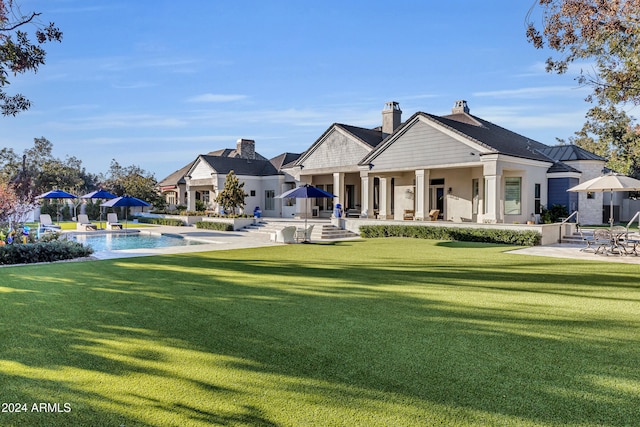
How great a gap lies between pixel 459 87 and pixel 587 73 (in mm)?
18341

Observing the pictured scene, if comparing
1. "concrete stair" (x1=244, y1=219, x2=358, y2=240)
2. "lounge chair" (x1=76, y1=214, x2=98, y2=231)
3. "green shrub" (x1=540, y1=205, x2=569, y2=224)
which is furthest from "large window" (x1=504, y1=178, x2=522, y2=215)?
"lounge chair" (x1=76, y1=214, x2=98, y2=231)

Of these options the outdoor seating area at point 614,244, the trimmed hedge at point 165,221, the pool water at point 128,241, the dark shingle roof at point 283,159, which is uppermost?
the dark shingle roof at point 283,159

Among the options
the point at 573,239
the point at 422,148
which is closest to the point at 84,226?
the point at 422,148

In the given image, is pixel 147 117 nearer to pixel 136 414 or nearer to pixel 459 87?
pixel 459 87

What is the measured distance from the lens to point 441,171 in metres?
25.9

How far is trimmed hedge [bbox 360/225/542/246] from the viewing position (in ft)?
58.7

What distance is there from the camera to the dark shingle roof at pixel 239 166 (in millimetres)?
36125

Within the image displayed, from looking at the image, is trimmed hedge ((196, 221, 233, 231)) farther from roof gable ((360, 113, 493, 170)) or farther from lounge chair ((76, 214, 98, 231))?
roof gable ((360, 113, 493, 170))

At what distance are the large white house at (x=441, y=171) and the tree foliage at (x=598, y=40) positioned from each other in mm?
7542

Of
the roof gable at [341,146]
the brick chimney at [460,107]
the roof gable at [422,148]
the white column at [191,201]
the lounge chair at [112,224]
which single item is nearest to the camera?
the roof gable at [422,148]

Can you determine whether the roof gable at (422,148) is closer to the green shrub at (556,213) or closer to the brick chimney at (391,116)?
the brick chimney at (391,116)

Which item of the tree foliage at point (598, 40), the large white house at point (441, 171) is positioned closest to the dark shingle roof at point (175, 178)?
the large white house at point (441, 171)

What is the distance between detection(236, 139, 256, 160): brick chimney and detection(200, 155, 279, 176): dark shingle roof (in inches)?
155

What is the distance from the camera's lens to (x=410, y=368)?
4668 mm
